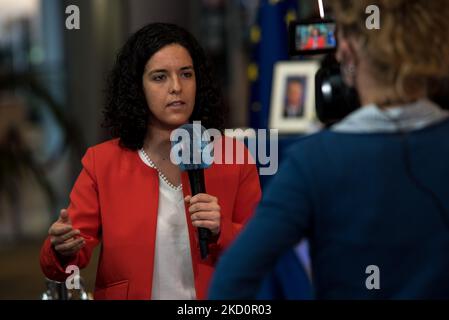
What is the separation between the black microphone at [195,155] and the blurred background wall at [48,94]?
3356 millimetres

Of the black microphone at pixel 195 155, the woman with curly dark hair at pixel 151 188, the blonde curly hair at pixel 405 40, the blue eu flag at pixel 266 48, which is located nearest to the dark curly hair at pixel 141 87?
the woman with curly dark hair at pixel 151 188

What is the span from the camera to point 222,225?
1.79m

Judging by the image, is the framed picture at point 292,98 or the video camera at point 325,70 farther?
the framed picture at point 292,98

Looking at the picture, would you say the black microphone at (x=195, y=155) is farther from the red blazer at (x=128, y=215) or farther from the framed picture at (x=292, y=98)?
the framed picture at (x=292, y=98)

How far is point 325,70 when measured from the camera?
5.97 feet

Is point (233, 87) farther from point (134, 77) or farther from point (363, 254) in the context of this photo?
point (363, 254)

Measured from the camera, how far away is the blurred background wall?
5.48 m

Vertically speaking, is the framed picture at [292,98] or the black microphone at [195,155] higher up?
the black microphone at [195,155]

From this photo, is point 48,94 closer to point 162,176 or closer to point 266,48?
point 266,48

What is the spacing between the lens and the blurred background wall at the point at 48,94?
18.0ft

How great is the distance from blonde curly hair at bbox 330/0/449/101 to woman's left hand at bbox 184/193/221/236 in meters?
0.50

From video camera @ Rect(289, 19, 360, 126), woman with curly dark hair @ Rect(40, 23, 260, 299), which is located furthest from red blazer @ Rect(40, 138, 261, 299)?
video camera @ Rect(289, 19, 360, 126)

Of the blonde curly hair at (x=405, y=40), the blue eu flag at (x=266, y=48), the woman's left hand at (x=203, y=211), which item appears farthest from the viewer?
the blue eu flag at (x=266, y=48)

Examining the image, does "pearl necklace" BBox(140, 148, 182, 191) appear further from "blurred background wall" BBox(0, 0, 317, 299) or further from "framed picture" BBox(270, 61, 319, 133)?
"blurred background wall" BBox(0, 0, 317, 299)
